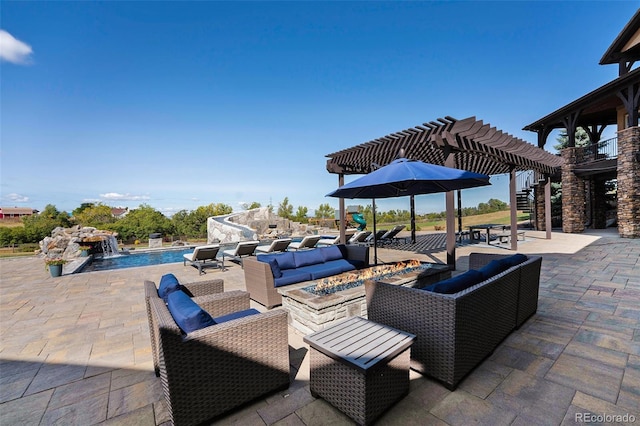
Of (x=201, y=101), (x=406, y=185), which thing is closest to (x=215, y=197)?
(x=201, y=101)

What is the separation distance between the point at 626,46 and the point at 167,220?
32543mm

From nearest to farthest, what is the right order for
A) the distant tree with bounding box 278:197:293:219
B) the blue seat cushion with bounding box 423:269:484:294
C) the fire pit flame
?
1. the blue seat cushion with bounding box 423:269:484:294
2. the fire pit flame
3. the distant tree with bounding box 278:197:293:219

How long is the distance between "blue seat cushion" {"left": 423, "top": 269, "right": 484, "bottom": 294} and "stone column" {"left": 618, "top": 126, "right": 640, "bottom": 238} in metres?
12.7

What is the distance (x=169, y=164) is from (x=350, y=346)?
2721cm

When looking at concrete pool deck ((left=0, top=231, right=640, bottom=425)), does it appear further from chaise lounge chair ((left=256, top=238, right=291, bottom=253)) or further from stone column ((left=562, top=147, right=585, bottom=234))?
stone column ((left=562, top=147, right=585, bottom=234))

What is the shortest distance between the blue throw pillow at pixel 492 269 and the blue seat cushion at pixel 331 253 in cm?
287

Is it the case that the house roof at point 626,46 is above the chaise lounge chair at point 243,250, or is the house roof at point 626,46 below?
above

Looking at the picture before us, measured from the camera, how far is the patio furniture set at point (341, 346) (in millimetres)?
1662

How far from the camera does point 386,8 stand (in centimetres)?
870

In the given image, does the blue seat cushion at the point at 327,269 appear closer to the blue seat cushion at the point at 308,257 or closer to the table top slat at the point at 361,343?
the blue seat cushion at the point at 308,257

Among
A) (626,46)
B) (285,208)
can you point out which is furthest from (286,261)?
(285,208)

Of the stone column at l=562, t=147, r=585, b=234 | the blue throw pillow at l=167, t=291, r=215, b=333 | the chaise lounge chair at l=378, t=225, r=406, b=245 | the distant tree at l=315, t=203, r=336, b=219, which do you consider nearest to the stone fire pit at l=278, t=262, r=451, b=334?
the blue throw pillow at l=167, t=291, r=215, b=333

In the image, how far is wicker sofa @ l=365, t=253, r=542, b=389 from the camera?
6.62 ft

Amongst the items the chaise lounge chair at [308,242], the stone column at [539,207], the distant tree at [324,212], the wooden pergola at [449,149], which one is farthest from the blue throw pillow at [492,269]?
the distant tree at [324,212]
